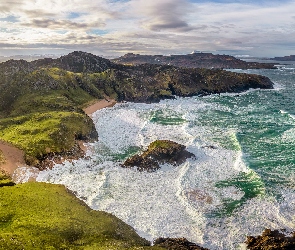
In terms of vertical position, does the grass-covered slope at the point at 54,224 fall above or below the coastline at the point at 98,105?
below

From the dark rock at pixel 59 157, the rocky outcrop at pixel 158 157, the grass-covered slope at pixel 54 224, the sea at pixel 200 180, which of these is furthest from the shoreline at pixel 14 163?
the rocky outcrop at pixel 158 157

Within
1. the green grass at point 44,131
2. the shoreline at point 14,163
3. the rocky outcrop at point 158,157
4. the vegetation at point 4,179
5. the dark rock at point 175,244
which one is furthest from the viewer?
the green grass at point 44,131

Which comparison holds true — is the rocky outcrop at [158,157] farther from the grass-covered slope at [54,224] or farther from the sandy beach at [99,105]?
the sandy beach at [99,105]

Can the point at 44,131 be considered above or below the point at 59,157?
above

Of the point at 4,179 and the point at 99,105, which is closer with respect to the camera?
the point at 4,179


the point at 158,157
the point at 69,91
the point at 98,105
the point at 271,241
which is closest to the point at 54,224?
the point at 271,241

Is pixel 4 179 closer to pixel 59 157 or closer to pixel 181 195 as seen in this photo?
pixel 59 157
